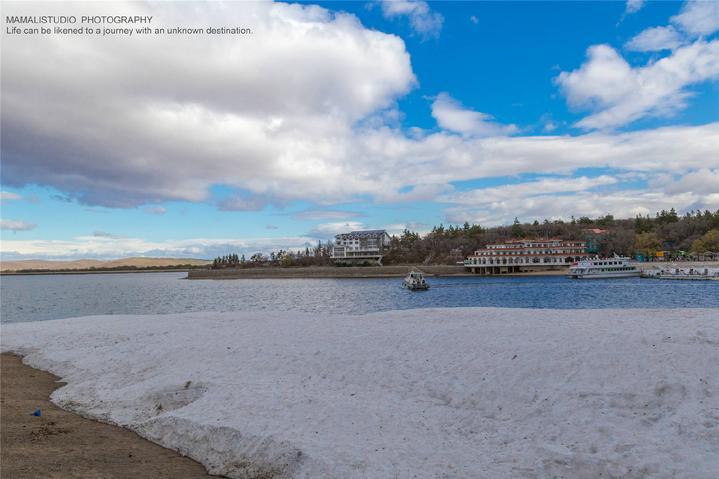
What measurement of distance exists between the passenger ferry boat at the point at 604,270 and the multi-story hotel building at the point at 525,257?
32612mm

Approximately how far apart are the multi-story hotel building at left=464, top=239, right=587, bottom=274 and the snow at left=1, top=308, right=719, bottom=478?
123 meters

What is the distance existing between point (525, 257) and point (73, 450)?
144800mm

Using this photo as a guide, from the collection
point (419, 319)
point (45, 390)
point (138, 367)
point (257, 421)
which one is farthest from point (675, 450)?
point (45, 390)

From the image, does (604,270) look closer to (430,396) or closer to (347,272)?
(347,272)

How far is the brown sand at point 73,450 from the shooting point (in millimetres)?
9055

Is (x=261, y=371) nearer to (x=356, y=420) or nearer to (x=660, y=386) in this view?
(x=356, y=420)

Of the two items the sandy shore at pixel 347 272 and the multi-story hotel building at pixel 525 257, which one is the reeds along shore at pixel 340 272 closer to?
the sandy shore at pixel 347 272

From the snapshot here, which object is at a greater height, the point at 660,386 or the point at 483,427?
the point at 660,386

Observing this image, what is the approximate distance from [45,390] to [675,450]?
18.1 meters

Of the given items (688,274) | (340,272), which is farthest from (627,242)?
(340,272)

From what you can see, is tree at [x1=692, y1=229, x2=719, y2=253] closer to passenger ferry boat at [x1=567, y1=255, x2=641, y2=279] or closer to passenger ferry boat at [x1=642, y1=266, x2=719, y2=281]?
passenger ferry boat at [x1=567, y1=255, x2=641, y2=279]

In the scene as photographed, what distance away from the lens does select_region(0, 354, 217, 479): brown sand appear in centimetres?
905

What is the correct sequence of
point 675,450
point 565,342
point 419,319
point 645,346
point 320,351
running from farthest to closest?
point 419,319 → point 320,351 → point 565,342 → point 645,346 → point 675,450

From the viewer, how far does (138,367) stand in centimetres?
1598
